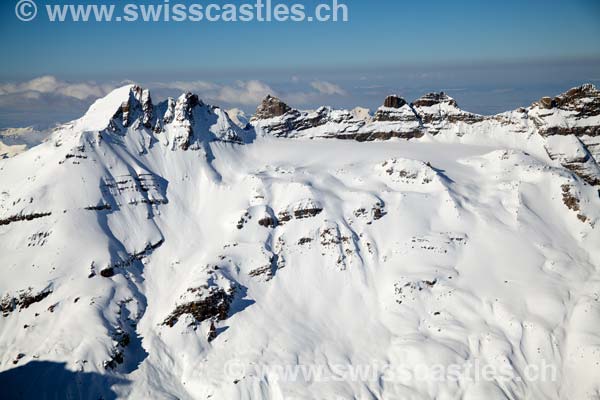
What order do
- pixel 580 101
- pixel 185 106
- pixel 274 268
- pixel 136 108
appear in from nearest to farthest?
pixel 274 268
pixel 136 108
pixel 185 106
pixel 580 101

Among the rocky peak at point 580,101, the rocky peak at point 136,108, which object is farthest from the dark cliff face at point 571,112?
the rocky peak at point 136,108

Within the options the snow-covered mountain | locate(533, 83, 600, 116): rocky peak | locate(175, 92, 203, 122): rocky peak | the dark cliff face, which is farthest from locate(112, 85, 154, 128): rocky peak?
locate(533, 83, 600, 116): rocky peak

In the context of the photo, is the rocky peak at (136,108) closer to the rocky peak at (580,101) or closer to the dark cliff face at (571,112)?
the dark cliff face at (571,112)

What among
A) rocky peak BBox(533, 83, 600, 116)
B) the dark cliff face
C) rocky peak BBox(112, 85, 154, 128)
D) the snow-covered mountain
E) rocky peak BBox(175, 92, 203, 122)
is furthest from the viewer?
rocky peak BBox(533, 83, 600, 116)

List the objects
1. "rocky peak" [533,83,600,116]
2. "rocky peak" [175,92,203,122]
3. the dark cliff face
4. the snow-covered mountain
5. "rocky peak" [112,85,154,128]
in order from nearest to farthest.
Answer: the snow-covered mountain, "rocky peak" [112,85,154,128], "rocky peak" [175,92,203,122], the dark cliff face, "rocky peak" [533,83,600,116]

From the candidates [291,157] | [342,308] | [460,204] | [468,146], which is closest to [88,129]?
[291,157]

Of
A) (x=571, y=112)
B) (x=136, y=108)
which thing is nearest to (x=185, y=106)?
(x=136, y=108)

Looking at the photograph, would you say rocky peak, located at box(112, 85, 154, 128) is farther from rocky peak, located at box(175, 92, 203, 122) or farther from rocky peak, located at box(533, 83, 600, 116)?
rocky peak, located at box(533, 83, 600, 116)

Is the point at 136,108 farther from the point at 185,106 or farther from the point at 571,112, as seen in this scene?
the point at 571,112

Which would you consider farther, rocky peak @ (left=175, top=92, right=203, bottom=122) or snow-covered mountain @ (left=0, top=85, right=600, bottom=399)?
rocky peak @ (left=175, top=92, right=203, bottom=122)
